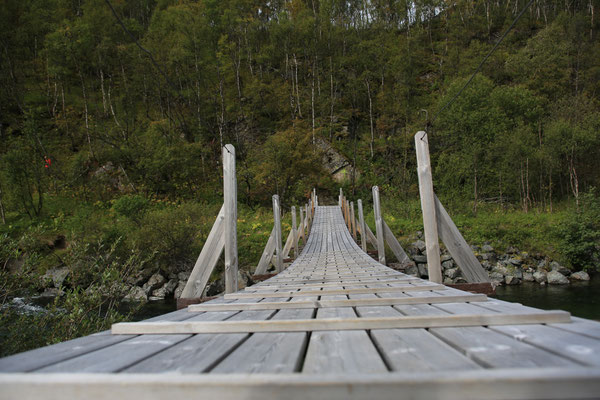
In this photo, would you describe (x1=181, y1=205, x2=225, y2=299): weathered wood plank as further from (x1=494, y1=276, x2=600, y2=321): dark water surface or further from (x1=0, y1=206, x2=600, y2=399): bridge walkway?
(x1=494, y1=276, x2=600, y2=321): dark water surface

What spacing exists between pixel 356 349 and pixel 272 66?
2915cm

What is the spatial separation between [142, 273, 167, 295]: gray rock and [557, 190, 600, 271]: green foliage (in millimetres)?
14037

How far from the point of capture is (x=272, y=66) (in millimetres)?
27203

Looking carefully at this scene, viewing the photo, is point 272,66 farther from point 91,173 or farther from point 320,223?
point 320,223

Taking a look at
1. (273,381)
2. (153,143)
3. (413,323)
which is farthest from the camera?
(153,143)

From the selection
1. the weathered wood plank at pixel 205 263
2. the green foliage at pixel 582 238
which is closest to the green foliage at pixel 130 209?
the weathered wood plank at pixel 205 263

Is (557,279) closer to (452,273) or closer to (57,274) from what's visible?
(452,273)

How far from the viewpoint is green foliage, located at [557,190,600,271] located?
10547mm

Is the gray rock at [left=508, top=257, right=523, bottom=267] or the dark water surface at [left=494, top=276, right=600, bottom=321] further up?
the gray rock at [left=508, top=257, right=523, bottom=267]

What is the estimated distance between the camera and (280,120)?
24.5m

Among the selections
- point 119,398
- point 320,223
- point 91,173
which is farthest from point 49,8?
point 119,398

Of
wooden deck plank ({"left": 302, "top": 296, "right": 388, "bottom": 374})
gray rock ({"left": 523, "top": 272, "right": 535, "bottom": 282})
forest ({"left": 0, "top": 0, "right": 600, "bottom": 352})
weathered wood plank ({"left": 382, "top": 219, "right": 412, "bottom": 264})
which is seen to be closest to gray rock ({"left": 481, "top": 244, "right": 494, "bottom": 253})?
forest ({"left": 0, "top": 0, "right": 600, "bottom": 352})

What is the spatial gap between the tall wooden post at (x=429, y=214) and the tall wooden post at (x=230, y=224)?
2.02 m

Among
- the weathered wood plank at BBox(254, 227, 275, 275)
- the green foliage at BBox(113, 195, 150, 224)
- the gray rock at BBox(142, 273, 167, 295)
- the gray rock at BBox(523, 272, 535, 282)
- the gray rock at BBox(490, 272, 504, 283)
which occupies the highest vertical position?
the green foliage at BBox(113, 195, 150, 224)
